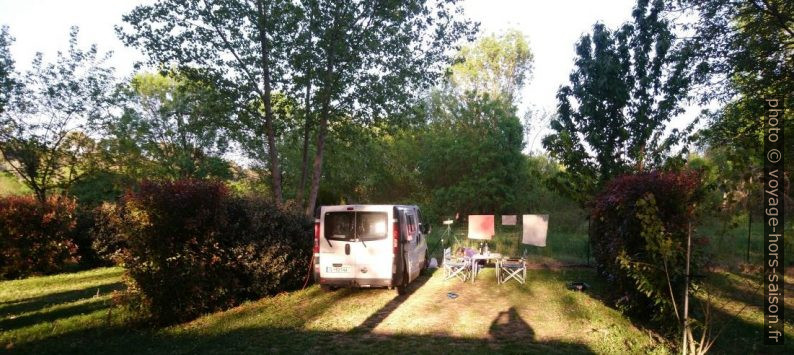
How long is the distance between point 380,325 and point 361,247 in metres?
2.11

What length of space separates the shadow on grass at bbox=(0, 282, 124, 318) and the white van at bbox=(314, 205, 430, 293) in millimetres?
5524

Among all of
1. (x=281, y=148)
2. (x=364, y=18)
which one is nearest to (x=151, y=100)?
(x=281, y=148)

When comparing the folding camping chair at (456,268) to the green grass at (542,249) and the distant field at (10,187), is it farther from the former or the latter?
the distant field at (10,187)

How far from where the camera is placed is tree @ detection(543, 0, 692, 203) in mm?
12367

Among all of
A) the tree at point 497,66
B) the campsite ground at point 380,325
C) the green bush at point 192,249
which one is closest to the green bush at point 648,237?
the campsite ground at point 380,325

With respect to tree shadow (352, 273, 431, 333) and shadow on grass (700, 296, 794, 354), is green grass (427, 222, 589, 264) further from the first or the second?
shadow on grass (700, 296, 794, 354)

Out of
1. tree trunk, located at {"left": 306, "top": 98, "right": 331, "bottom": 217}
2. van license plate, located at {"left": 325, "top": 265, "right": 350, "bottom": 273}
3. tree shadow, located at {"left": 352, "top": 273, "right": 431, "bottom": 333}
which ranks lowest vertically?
tree shadow, located at {"left": 352, "top": 273, "right": 431, "bottom": 333}

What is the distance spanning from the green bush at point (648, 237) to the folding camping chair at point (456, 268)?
10.4 ft

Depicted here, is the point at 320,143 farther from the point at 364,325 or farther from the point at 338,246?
the point at 364,325

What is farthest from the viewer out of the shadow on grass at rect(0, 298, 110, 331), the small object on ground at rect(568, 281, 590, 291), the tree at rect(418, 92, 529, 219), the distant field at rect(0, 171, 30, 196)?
the distant field at rect(0, 171, 30, 196)

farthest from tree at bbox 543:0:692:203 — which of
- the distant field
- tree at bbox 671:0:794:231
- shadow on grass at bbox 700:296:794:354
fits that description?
the distant field

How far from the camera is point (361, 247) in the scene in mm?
9258

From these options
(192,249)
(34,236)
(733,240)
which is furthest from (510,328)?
(34,236)

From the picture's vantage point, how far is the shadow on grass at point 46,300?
378 inches
